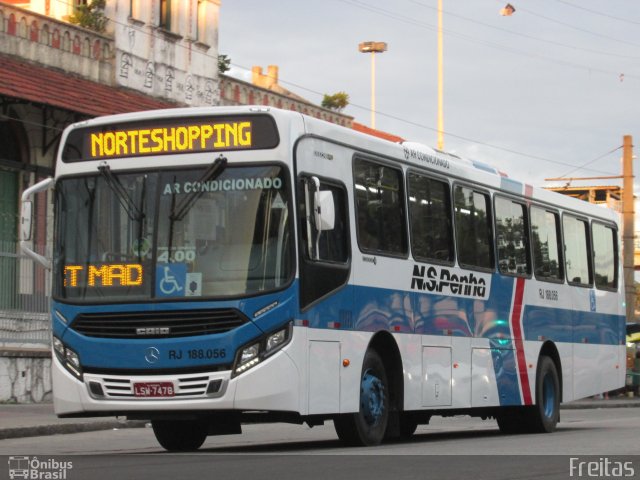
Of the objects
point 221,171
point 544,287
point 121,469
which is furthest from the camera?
A: point 544,287

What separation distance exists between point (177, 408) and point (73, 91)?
49.2 ft

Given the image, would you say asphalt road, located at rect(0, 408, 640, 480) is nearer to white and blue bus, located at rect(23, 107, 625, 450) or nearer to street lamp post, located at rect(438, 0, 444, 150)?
white and blue bus, located at rect(23, 107, 625, 450)

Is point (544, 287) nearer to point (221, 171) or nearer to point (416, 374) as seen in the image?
point (416, 374)

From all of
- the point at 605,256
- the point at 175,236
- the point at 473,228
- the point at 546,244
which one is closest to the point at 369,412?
the point at 175,236

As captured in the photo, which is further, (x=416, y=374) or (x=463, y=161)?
(x=463, y=161)

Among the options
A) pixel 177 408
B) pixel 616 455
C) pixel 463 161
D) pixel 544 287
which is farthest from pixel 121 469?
pixel 544 287

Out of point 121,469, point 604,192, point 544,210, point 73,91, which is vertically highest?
point 604,192

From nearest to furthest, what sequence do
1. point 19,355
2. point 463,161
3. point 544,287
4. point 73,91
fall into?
point 463,161, point 544,287, point 19,355, point 73,91

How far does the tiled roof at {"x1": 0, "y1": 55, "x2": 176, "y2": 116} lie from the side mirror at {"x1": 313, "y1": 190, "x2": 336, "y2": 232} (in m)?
11.8

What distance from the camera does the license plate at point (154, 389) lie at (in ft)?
45.3

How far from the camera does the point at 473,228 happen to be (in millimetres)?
18359

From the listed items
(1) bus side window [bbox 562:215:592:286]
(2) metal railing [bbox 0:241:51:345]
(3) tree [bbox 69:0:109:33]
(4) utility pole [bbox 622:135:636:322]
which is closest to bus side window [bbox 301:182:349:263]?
(1) bus side window [bbox 562:215:592:286]

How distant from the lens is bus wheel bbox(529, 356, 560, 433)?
20.4 metres

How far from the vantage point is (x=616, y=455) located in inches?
522
